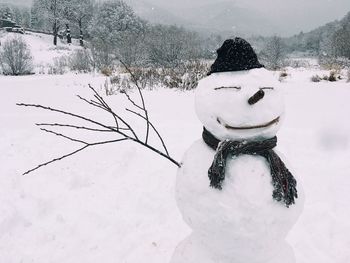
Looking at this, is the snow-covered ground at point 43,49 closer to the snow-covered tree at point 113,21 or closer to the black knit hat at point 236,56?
the snow-covered tree at point 113,21

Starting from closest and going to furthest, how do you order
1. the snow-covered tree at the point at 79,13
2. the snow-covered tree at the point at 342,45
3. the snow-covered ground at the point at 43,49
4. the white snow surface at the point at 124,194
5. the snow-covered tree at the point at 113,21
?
the white snow surface at the point at 124,194 → the snow-covered tree at the point at 342,45 → the snow-covered ground at the point at 43,49 → the snow-covered tree at the point at 79,13 → the snow-covered tree at the point at 113,21

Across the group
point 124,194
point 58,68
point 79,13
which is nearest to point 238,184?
point 124,194

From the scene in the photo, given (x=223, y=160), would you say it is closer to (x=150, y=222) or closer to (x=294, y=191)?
(x=294, y=191)

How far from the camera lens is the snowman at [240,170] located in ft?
5.81

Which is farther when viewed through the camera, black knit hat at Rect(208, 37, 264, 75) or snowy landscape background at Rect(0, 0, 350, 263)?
snowy landscape background at Rect(0, 0, 350, 263)

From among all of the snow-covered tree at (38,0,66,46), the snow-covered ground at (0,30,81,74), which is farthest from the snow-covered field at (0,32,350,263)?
the snow-covered tree at (38,0,66,46)

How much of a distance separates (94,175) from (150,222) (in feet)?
4.05

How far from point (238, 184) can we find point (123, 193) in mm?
2471

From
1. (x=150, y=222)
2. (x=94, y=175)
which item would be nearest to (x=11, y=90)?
(x=94, y=175)

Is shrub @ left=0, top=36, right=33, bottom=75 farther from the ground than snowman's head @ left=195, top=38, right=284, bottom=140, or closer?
closer

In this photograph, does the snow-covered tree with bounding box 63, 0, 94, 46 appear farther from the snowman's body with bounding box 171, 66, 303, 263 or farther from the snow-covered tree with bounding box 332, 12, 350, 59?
the snowman's body with bounding box 171, 66, 303, 263

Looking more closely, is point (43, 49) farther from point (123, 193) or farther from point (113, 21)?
point (123, 193)

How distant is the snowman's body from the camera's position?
177 centimetres

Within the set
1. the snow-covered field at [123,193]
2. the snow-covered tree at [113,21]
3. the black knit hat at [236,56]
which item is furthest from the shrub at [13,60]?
the snow-covered tree at [113,21]
